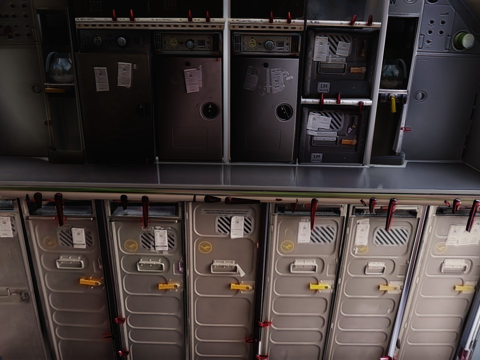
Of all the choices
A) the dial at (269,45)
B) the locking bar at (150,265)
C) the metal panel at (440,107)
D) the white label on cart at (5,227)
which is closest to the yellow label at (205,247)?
the locking bar at (150,265)

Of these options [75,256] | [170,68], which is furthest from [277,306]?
[170,68]

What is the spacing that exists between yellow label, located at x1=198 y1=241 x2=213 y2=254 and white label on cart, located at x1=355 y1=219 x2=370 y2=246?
80 cm

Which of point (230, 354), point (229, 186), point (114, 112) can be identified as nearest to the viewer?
point (229, 186)

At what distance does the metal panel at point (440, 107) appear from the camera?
2.28 m

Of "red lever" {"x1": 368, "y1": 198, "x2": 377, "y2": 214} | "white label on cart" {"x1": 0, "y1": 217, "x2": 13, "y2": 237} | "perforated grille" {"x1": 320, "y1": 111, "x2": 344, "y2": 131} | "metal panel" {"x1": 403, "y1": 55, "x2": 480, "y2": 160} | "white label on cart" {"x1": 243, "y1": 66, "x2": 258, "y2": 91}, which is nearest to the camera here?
"red lever" {"x1": 368, "y1": 198, "x2": 377, "y2": 214}

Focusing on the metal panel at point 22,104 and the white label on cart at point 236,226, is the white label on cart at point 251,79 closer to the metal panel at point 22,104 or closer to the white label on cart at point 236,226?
the white label on cart at point 236,226

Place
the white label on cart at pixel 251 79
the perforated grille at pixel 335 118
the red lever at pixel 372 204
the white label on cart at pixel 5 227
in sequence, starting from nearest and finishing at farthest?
the red lever at pixel 372 204
the white label on cart at pixel 5 227
the white label on cart at pixel 251 79
the perforated grille at pixel 335 118

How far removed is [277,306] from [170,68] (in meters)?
1.49

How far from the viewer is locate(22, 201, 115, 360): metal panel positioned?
198 cm

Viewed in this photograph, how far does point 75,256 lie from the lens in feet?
6.69

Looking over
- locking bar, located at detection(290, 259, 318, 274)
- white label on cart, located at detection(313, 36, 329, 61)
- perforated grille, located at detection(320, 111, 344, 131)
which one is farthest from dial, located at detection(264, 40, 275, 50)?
locking bar, located at detection(290, 259, 318, 274)

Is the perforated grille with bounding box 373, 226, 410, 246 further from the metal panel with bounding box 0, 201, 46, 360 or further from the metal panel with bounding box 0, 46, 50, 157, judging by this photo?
the metal panel with bounding box 0, 46, 50, 157

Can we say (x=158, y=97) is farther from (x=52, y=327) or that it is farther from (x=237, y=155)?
(x=52, y=327)

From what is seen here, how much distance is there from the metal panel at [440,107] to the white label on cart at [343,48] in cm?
54
